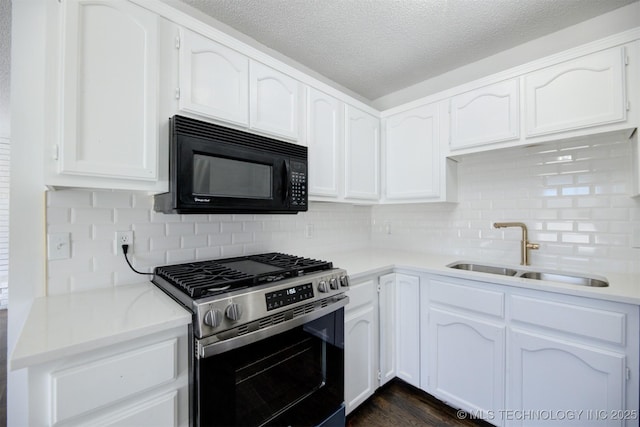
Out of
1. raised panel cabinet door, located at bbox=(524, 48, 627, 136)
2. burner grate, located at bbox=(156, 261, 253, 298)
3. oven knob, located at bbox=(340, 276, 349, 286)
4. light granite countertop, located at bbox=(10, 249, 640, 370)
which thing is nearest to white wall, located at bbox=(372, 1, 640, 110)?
raised panel cabinet door, located at bbox=(524, 48, 627, 136)

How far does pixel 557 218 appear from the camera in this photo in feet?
6.07

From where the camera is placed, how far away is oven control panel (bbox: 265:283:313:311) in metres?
1.14

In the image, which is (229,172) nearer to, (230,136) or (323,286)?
(230,136)

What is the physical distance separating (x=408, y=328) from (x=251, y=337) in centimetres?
129

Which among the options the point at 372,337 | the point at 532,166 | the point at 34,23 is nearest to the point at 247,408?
the point at 372,337

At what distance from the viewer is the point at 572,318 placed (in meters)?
1.34

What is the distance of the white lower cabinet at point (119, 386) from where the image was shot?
757 millimetres

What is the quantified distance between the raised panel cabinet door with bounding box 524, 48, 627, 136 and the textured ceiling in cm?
41

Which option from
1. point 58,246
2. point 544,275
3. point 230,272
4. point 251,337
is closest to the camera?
point 251,337

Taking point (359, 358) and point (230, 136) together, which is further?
point (359, 358)

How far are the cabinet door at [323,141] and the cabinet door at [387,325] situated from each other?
75 cm

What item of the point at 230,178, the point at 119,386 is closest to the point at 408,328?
the point at 230,178

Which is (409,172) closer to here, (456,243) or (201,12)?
(456,243)

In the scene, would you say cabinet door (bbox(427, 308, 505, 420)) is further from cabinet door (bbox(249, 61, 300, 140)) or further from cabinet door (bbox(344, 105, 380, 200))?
cabinet door (bbox(249, 61, 300, 140))
